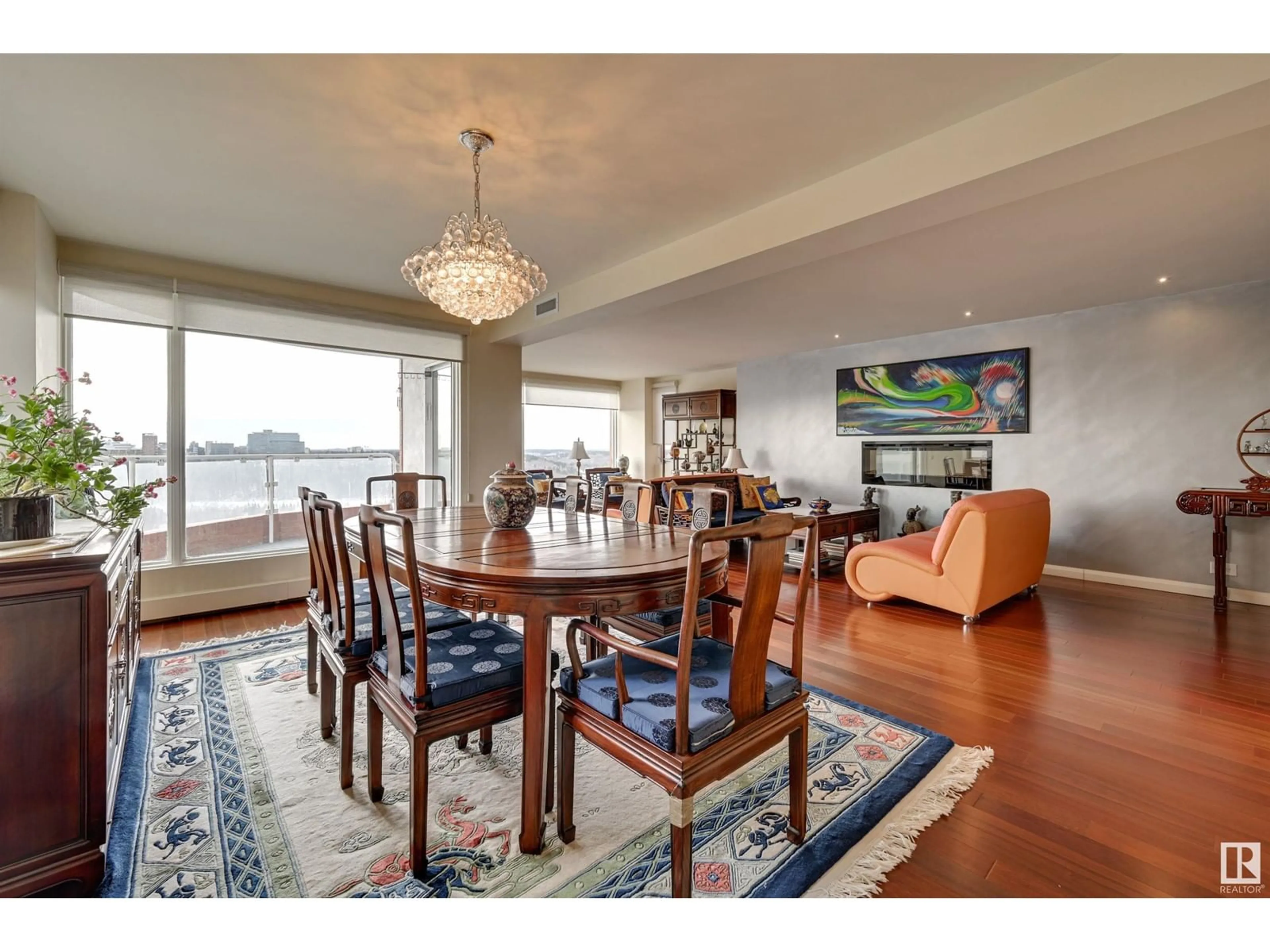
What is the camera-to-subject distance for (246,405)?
13.7 ft

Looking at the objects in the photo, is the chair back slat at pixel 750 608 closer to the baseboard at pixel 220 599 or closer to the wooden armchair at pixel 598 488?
the wooden armchair at pixel 598 488

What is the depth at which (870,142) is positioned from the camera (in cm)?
224

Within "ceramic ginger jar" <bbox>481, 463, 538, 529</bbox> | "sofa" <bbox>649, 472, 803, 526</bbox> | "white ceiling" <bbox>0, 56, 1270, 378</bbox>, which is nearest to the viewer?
"white ceiling" <bbox>0, 56, 1270, 378</bbox>

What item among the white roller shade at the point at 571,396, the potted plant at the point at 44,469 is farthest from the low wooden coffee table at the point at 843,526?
the white roller shade at the point at 571,396

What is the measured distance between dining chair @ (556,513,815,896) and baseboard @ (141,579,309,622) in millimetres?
3109

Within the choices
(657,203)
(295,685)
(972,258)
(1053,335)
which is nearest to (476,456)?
(295,685)

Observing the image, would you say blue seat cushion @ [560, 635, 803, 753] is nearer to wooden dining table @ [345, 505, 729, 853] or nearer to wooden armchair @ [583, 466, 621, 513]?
wooden dining table @ [345, 505, 729, 853]

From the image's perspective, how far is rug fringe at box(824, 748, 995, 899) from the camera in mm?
1408

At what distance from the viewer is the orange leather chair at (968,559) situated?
356 cm

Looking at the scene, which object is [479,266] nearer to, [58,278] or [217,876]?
[217,876]

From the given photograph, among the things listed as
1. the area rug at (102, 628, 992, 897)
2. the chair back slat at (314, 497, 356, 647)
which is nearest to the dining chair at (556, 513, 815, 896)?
the area rug at (102, 628, 992, 897)

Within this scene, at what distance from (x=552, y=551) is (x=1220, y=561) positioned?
4.96m

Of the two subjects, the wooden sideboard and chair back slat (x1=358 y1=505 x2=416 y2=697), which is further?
chair back slat (x1=358 y1=505 x2=416 y2=697)

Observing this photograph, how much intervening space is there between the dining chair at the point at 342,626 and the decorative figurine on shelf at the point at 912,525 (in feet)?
16.2
